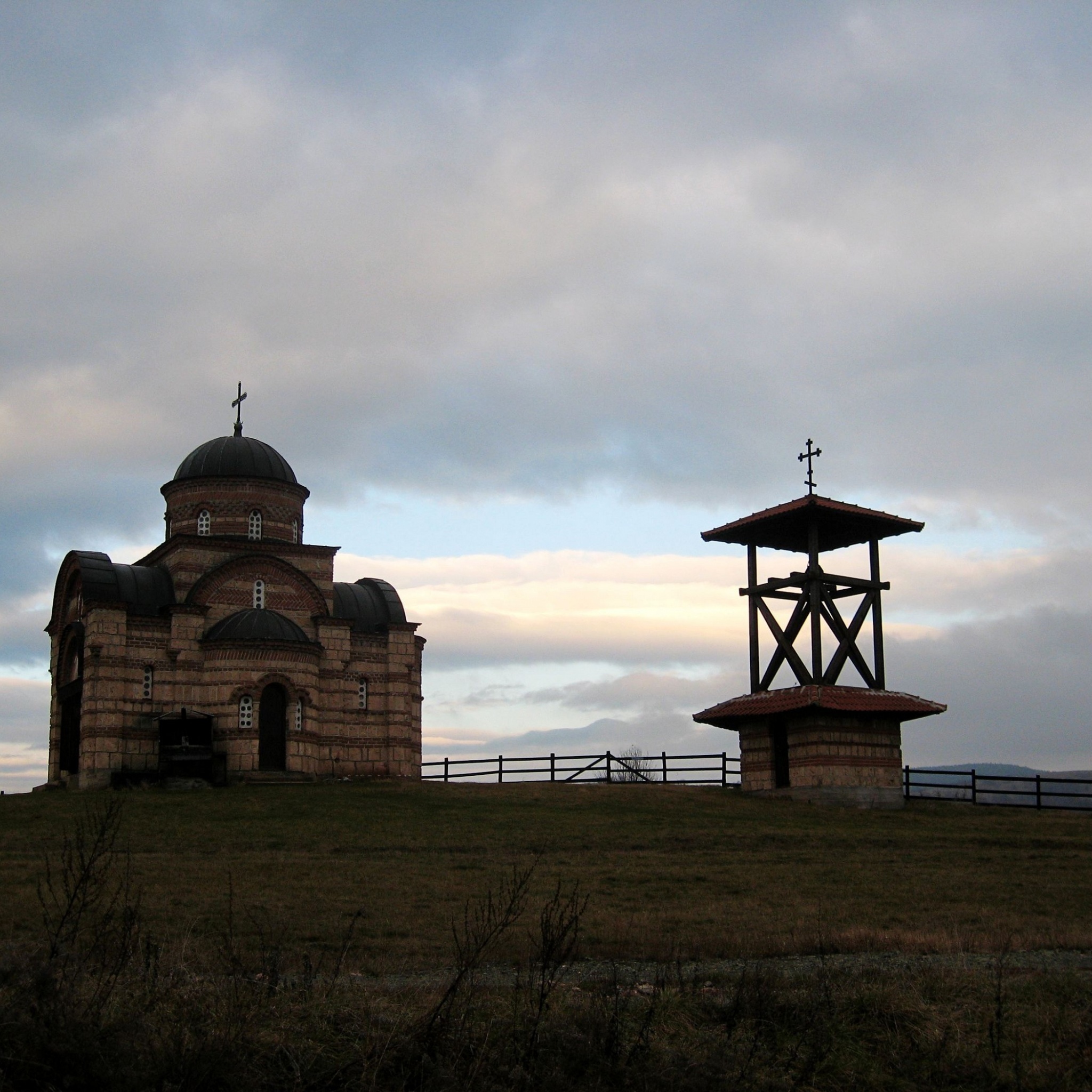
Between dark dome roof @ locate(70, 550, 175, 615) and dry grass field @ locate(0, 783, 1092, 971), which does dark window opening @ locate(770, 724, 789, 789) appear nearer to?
dry grass field @ locate(0, 783, 1092, 971)

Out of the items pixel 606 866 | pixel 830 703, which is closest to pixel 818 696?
pixel 830 703

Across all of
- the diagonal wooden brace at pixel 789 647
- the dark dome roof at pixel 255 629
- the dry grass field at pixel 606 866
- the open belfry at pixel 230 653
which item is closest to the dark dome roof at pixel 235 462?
the open belfry at pixel 230 653

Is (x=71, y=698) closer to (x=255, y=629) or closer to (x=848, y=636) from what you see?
(x=255, y=629)

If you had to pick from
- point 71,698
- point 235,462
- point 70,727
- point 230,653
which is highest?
point 235,462

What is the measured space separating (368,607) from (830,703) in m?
19.3

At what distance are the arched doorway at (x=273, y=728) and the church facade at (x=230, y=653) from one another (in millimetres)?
54

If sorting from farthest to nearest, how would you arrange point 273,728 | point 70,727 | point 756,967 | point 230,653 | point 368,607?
point 368,607
point 70,727
point 273,728
point 230,653
point 756,967

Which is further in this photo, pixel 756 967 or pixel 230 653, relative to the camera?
pixel 230 653

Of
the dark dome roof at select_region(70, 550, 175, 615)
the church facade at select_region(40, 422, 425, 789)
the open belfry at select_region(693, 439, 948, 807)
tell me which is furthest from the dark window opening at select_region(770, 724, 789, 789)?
the dark dome roof at select_region(70, 550, 175, 615)

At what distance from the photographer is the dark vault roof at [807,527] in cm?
3500

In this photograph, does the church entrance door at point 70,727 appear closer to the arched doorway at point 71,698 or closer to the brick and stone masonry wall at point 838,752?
the arched doorway at point 71,698

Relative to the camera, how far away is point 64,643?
148ft

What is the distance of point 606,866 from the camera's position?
71.2ft

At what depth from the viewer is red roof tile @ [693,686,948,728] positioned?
3341 centimetres
